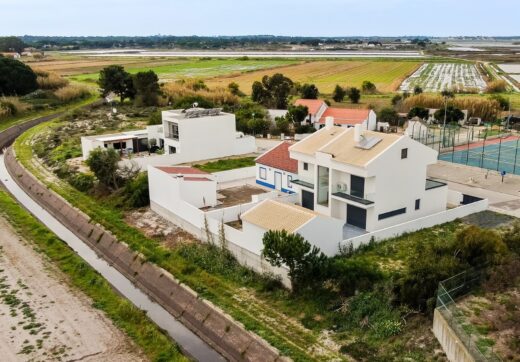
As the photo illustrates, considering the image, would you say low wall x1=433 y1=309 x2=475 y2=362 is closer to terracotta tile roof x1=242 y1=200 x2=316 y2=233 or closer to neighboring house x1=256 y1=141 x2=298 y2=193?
terracotta tile roof x1=242 y1=200 x2=316 y2=233

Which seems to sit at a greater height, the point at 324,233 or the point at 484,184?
the point at 324,233

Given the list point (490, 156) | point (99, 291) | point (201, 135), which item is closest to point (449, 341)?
point (99, 291)

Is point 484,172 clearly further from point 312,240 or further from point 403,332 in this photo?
point 403,332

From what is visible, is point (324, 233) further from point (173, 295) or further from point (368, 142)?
point (173, 295)

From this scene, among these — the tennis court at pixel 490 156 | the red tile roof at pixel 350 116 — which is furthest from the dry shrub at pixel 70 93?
the tennis court at pixel 490 156

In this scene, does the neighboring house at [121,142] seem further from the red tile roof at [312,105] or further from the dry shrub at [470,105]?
the dry shrub at [470,105]

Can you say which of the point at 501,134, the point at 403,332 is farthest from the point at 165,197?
the point at 501,134

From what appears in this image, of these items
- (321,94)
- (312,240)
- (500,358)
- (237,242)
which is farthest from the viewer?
(321,94)
